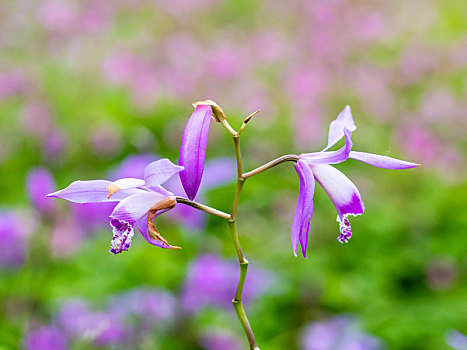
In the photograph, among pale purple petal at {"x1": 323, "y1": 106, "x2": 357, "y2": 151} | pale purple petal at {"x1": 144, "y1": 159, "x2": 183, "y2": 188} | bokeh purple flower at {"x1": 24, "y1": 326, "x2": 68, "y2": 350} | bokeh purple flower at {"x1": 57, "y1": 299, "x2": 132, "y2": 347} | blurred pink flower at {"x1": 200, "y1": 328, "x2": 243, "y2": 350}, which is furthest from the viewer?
blurred pink flower at {"x1": 200, "y1": 328, "x2": 243, "y2": 350}

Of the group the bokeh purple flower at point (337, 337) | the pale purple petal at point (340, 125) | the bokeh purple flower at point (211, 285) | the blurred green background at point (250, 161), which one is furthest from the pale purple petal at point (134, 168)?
the pale purple petal at point (340, 125)

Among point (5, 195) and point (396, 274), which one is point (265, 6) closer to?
point (5, 195)

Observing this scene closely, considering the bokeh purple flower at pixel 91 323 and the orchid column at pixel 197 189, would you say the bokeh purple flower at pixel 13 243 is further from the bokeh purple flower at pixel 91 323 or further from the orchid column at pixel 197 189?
the orchid column at pixel 197 189

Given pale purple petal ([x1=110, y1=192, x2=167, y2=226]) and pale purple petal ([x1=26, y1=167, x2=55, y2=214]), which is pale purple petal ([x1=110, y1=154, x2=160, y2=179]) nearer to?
pale purple petal ([x1=26, y1=167, x2=55, y2=214])

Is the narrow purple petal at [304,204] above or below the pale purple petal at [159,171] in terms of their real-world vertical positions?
below

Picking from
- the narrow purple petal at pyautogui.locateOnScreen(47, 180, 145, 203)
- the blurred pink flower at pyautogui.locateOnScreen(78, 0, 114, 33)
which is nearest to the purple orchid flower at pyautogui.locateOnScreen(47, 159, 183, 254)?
the narrow purple petal at pyautogui.locateOnScreen(47, 180, 145, 203)

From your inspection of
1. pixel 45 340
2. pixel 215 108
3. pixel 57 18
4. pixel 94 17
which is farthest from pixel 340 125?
pixel 94 17
